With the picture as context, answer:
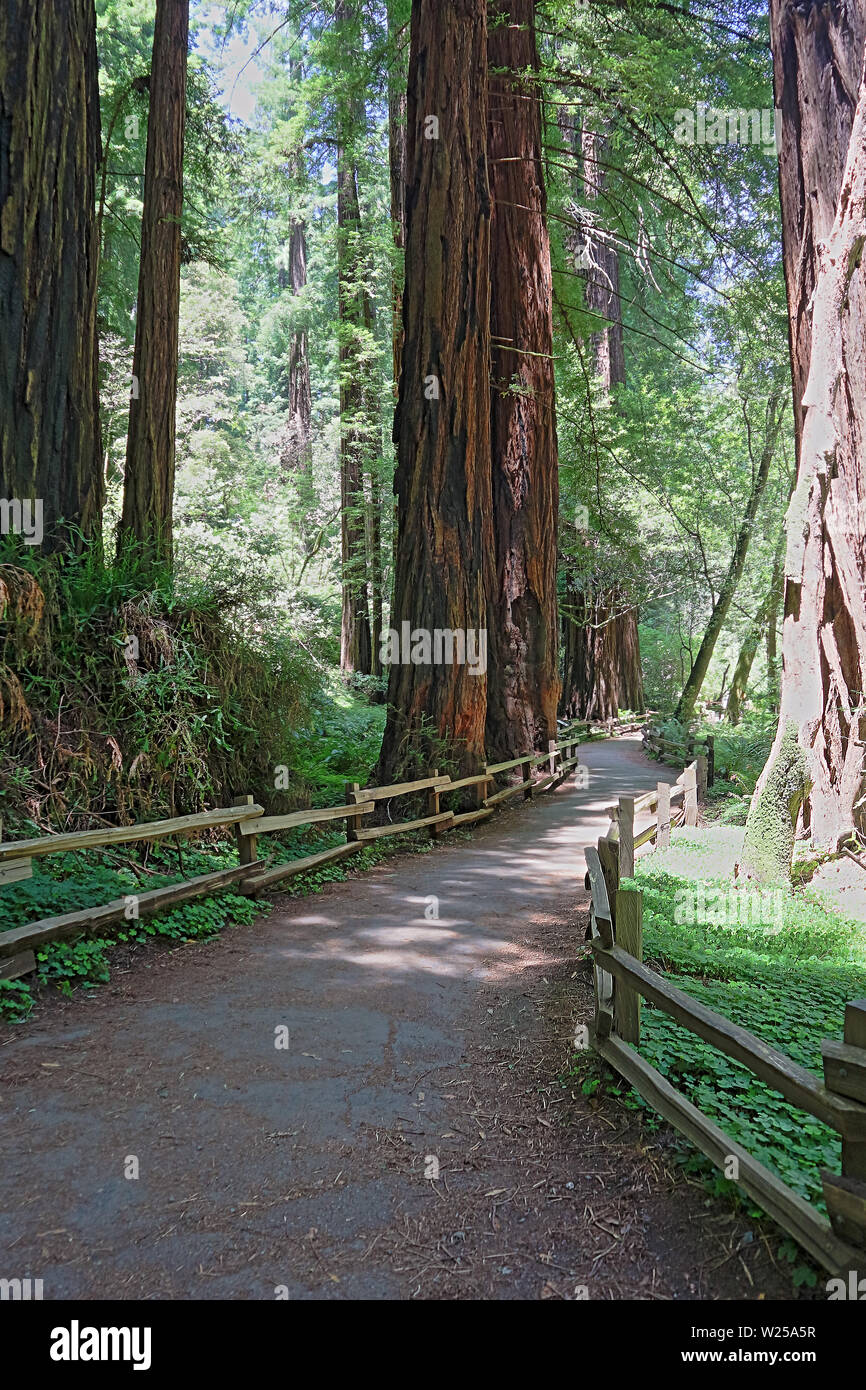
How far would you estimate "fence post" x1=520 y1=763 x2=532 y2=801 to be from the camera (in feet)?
49.0

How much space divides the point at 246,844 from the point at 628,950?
4055 mm

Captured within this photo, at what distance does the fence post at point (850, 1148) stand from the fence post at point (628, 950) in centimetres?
159

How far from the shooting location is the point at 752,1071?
357 cm

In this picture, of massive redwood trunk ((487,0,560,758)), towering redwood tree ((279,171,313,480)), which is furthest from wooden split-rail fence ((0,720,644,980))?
towering redwood tree ((279,171,313,480))

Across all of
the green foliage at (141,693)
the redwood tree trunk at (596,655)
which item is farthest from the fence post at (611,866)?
the redwood tree trunk at (596,655)

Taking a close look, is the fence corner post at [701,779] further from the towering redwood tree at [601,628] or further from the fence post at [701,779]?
the towering redwood tree at [601,628]

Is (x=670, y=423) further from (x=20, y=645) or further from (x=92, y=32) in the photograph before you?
(x=20, y=645)

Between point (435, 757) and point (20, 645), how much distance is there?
572cm

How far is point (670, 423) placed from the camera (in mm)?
22750

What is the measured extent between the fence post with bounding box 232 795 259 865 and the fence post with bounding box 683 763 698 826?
6203 mm

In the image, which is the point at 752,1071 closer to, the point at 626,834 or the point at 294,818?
the point at 626,834

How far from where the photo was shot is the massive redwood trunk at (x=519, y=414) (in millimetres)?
14484

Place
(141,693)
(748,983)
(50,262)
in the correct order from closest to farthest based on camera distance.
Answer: (748,983)
(141,693)
(50,262)

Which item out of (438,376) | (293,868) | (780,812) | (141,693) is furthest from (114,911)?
(438,376)
